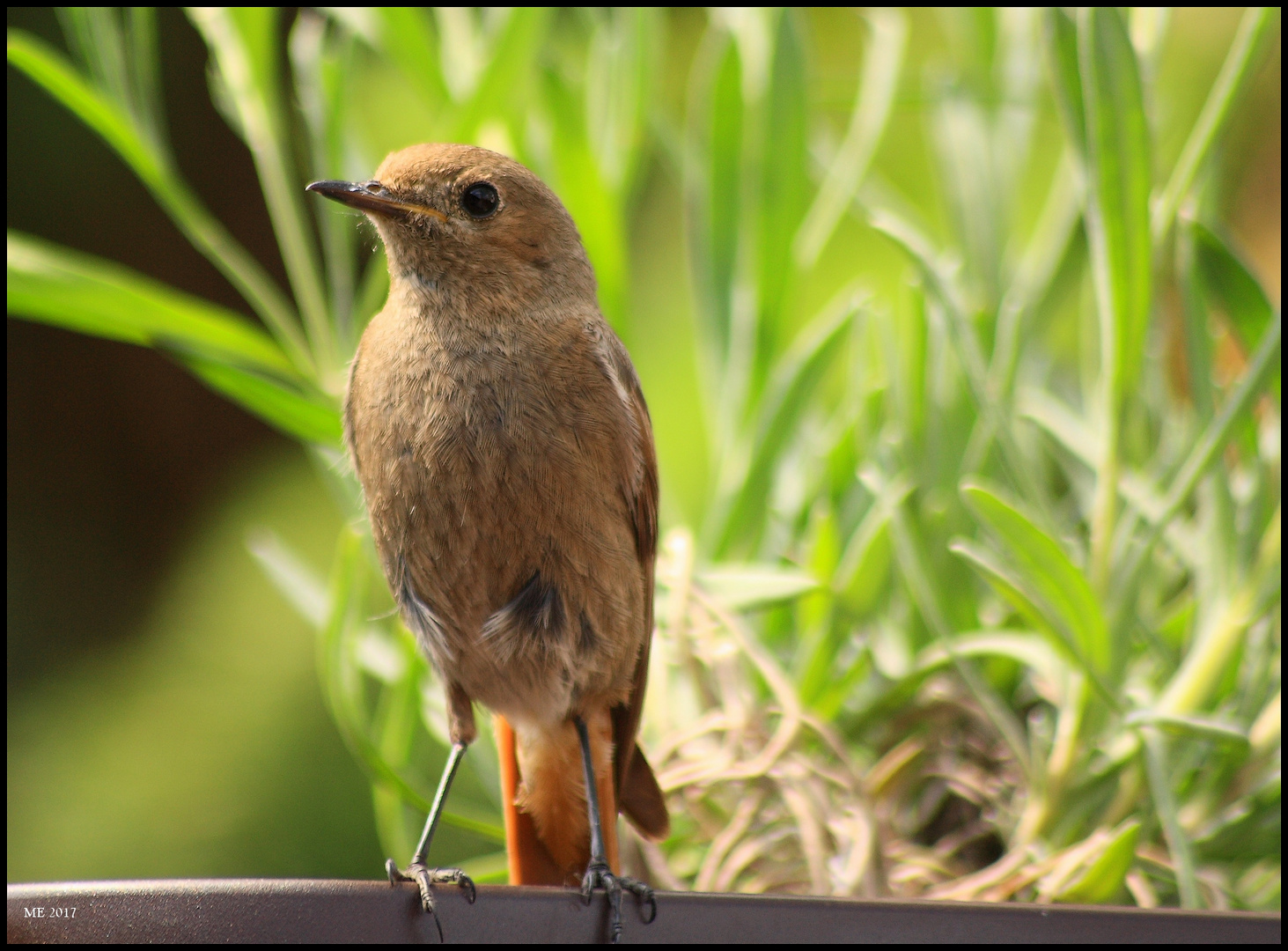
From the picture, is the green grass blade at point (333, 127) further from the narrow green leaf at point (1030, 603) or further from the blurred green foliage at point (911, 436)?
the narrow green leaf at point (1030, 603)

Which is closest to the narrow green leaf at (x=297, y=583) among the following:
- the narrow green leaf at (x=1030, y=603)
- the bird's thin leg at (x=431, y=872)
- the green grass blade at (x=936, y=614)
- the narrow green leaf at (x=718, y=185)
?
the bird's thin leg at (x=431, y=872)

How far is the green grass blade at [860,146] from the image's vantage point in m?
1.52

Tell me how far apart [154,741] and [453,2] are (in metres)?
1.58

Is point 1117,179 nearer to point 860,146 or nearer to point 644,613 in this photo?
point 860,146

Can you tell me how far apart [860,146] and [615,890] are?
1.03 metres

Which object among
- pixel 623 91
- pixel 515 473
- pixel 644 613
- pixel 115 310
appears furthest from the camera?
pixel 623 91

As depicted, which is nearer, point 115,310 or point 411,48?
point 115,310

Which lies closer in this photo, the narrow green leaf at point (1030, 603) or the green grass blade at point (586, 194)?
the narrow green leaf at point (1030, 603)

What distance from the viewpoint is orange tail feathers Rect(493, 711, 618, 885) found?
118 cm

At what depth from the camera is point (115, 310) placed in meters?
1.29

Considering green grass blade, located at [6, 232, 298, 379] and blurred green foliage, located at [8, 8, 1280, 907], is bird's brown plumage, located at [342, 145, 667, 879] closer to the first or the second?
blurred green foliage, located at [8, 8, 1280, 907]

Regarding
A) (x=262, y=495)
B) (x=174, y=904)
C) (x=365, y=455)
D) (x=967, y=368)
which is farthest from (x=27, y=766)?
(x=967, y=368)

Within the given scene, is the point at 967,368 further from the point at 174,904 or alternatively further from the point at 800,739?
the point at 174,904

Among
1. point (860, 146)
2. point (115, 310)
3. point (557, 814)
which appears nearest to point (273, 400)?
point (115, 310)
